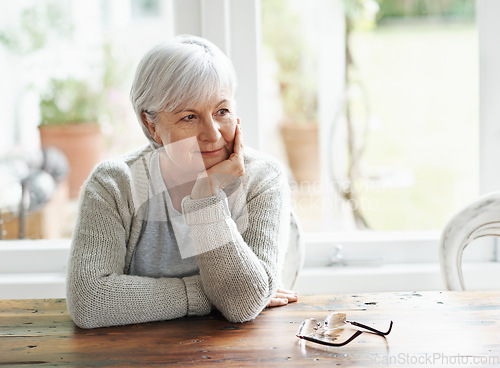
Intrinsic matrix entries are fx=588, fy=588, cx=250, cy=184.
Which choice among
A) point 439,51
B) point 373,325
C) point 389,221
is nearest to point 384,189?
point 389,221

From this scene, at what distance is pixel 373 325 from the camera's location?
126 centimetres

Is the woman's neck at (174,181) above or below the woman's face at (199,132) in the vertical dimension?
below

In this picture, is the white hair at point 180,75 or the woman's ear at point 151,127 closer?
the white hair at point 180,75

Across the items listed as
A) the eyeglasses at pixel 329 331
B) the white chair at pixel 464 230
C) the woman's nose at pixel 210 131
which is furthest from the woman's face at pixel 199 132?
the white chair at pixel 464 230

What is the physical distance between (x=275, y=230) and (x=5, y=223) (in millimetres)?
1246

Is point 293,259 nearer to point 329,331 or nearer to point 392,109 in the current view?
point 329,331

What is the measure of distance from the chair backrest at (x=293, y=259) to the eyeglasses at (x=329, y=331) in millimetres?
446

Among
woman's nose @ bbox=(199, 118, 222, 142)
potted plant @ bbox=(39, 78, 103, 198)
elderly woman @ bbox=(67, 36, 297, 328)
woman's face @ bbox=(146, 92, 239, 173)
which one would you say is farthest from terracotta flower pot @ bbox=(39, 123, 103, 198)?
woman's nose @ bbox=(199, 118, 222, 142)

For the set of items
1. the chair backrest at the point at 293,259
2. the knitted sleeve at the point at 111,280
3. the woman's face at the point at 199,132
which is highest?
the woman's face at the point at 199,132

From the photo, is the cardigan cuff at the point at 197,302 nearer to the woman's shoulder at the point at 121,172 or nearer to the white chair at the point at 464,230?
the woman's shoulder at the point at 121,172

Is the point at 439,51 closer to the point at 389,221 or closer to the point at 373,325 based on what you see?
the point at 389,221

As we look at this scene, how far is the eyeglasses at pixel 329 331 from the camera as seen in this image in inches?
46.7

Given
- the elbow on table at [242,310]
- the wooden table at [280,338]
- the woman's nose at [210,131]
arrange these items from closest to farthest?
1. the wooden table at [280,338]
2. the elbow on table at [242,310]
3. the woman's nose at [210,131]

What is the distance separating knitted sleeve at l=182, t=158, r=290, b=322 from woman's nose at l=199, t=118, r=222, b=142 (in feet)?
0.46
